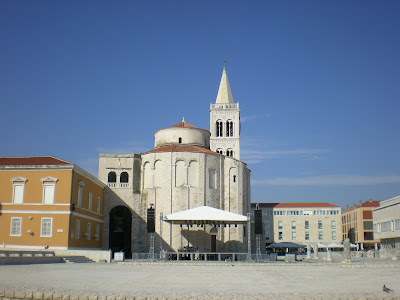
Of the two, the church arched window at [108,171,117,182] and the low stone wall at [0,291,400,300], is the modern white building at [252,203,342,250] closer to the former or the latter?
the church arched window at [108,171,117,182]

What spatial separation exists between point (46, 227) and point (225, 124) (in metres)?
47.4

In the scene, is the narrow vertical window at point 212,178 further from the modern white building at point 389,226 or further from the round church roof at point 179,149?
the modern white building at point 389,226

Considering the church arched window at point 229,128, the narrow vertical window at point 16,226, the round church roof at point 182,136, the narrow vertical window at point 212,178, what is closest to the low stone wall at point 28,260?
the narrow vertical window at point 16,226

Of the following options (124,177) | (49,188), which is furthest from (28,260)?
(124,177)

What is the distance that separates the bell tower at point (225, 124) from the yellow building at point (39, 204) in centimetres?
4257

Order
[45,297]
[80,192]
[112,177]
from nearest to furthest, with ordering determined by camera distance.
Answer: [45,297], [80,192], [112,177]

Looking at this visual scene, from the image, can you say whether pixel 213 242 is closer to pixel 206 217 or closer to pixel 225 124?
pixel 206 217

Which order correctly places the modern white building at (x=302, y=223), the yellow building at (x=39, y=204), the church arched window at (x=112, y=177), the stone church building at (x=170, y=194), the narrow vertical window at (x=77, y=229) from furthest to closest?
the modern white building at (x=302, y=223) < the church arched window at (x=112, y=177) < the stone church building at (x=170, y=194) < the narrow vertical window at (x=77, y=229) < the yellow building at (x=39, y=204)

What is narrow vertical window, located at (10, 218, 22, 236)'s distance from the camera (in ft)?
109

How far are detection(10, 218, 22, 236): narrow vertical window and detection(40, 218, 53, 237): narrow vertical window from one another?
63.2 inches

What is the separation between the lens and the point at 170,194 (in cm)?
4550

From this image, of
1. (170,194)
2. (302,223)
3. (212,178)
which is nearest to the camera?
(170,194)

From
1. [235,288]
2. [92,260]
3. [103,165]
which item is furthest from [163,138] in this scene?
[235,288]

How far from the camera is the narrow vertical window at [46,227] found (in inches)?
1307
